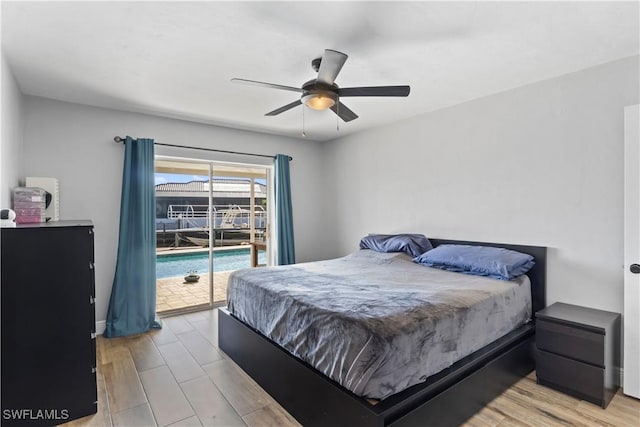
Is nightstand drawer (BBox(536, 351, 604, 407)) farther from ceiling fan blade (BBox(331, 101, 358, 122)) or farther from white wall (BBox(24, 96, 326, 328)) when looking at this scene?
white wall (BBox(24, 96, 326, 328))

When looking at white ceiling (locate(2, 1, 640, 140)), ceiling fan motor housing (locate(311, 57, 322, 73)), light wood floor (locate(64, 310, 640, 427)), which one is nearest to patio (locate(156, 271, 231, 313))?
light wood floor (locate(64, 310, 640, 427))

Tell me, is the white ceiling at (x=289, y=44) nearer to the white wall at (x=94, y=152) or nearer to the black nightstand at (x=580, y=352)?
the white wall at (x=94, y=152)

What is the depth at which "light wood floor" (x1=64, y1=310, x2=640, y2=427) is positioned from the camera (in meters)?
2.06

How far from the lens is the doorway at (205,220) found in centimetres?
449

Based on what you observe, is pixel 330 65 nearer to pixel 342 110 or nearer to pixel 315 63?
pixel 315 63

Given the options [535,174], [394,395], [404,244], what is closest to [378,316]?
[394,395]

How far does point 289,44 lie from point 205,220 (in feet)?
10.1

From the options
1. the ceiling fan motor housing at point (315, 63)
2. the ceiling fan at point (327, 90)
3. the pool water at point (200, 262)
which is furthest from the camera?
the pool water at point (200, 262)

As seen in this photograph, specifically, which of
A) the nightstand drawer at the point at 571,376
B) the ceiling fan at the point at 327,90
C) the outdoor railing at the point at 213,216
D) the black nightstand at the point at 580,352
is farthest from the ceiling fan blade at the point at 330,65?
the outdoor railing at the point at 213,216

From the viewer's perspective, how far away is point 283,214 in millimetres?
4867

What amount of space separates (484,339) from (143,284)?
3.46m

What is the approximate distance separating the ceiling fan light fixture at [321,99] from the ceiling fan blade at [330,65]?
0.25 feet

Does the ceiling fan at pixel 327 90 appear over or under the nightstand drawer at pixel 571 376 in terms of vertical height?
over

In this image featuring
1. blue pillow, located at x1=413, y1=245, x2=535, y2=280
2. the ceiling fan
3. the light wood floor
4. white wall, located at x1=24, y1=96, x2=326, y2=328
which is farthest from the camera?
white wall, located at x1=24, y1=96, x2=326, y2=328
